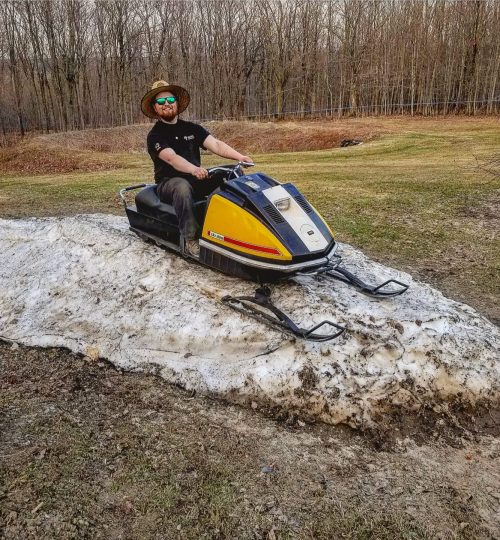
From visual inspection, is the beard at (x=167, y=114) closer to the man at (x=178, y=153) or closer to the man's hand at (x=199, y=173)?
the man at (x=178, y=153)

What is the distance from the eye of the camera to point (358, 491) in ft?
8.98

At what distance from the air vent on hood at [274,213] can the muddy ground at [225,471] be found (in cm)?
151

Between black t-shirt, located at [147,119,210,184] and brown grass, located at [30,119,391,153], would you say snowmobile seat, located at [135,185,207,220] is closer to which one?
black t-shirt, located at [147,119,210,184]

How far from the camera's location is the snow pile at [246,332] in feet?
11.5

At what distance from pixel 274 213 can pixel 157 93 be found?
185cm

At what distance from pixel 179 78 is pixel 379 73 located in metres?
17.4

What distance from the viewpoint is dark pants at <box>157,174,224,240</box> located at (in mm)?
4745

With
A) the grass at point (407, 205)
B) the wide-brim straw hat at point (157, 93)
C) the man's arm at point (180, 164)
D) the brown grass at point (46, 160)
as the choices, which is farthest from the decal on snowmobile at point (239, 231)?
the brown grass at point (46, 160)

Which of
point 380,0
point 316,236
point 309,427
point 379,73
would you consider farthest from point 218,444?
point 380,0

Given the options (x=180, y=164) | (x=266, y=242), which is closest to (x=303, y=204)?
(x=266, y=242)

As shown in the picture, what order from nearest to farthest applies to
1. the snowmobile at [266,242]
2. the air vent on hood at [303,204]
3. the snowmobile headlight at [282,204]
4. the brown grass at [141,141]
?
the snowmobile at [266,242] < the snowmobile headlight at [282,204] < the air vent on hood at [303,204] < the brown grass at [141,141]

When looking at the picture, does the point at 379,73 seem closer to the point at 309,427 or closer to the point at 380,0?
the point at 380,0

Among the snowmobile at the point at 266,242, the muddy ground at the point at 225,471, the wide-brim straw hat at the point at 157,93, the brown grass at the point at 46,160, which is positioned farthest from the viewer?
the brown grass at the point at 46,160

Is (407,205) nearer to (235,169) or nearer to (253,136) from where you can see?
(235,169)
